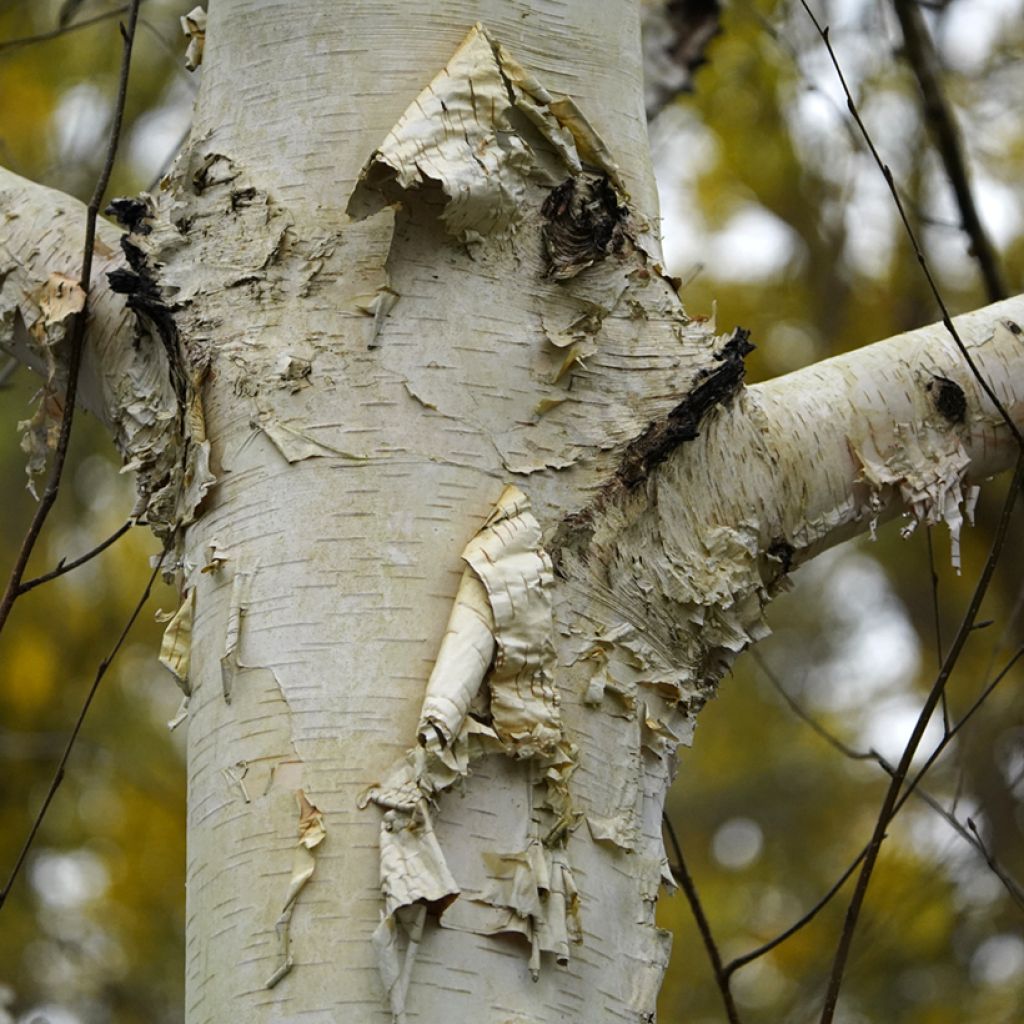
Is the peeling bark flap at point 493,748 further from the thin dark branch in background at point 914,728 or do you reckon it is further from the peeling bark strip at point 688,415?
the thin dark branch in background at point 914,728

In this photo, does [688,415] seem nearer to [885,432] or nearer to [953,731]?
[885,432]

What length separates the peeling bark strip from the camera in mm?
1034

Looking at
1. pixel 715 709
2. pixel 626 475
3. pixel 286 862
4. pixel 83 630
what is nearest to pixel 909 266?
pixel 715 709

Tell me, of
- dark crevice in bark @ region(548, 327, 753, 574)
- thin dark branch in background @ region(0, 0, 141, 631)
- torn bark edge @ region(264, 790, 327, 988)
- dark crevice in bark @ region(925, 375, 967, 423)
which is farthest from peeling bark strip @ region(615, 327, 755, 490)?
thin dark branch in background @ region(0, 0, 141, 631)

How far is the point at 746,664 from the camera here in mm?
4820

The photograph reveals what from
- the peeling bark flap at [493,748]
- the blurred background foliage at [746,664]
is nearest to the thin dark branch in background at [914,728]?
the peeling bark flap at [493,748]

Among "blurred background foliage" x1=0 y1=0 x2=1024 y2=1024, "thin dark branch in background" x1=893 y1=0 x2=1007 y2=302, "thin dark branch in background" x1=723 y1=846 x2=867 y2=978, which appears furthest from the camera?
"blurred background foliage" x1=0 y1=0 x2=1024 y2=1024

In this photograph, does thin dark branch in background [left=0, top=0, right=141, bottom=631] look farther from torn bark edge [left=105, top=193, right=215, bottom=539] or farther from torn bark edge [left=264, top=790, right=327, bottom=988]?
torn bark edge [left=264, top=790, right=327, bottom=988]

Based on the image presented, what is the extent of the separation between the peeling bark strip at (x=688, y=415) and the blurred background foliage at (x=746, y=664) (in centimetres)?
267

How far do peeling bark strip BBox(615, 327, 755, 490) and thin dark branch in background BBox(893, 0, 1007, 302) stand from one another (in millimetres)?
1214

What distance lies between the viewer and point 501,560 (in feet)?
3.04

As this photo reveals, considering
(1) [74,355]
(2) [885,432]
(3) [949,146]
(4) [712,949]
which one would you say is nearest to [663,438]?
(2) [885,432]

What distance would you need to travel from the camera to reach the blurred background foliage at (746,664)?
3.88 m

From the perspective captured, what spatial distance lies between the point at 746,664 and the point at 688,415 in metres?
3.87
